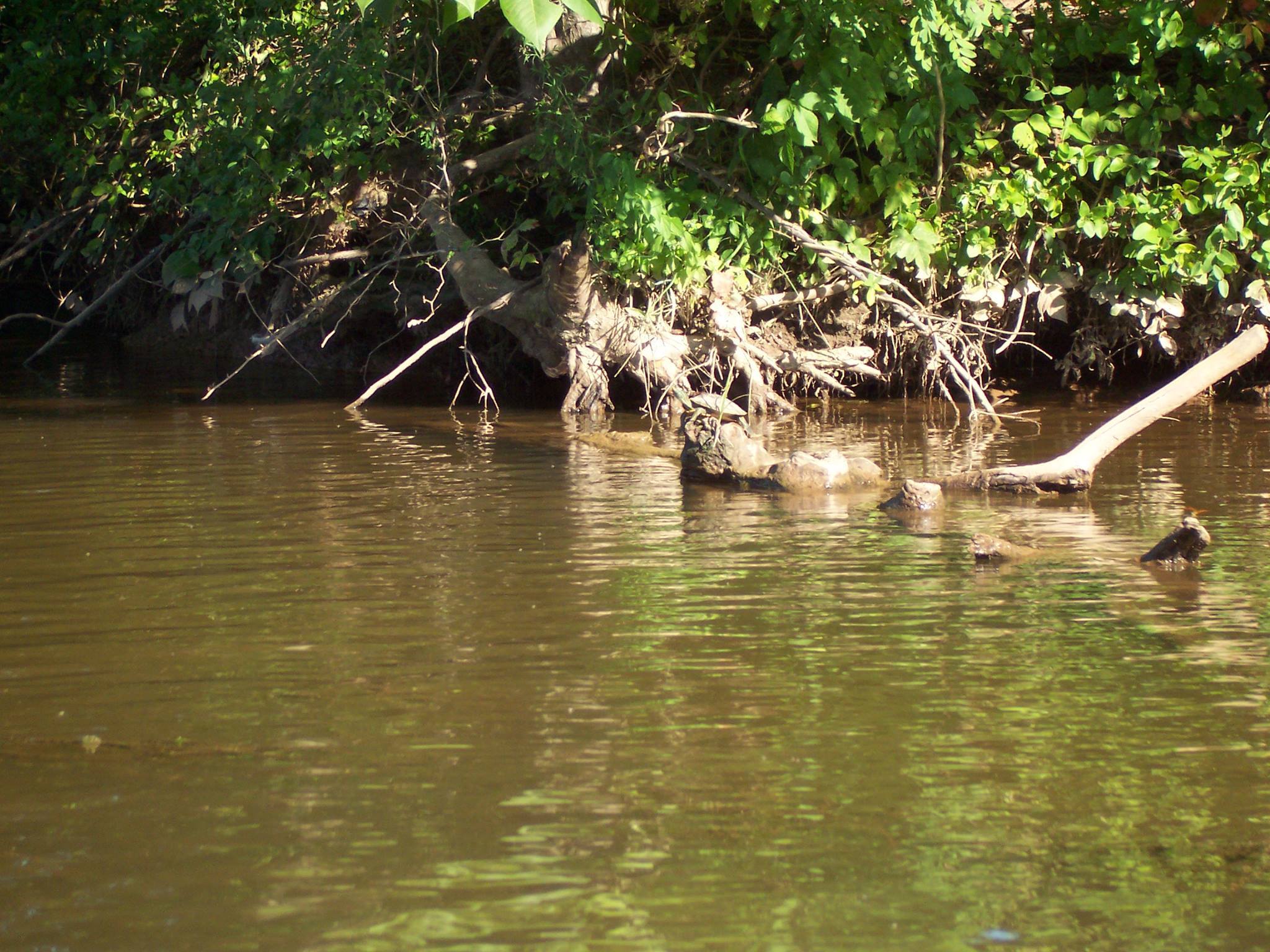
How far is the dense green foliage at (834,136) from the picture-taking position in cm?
877

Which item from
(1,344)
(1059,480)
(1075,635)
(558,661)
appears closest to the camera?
(558,661)

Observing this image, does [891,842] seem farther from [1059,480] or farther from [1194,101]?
[1194,101]

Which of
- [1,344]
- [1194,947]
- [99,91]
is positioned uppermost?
[99,91]

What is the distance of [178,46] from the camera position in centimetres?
1148

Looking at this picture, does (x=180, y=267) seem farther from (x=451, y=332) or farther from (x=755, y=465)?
(x=755, y=465)

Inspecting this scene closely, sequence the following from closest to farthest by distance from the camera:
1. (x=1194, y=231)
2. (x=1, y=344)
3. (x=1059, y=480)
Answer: (x=1059, y=480)
(x=1194, y=231)
(x=1, y=344)

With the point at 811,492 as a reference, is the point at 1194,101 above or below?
above

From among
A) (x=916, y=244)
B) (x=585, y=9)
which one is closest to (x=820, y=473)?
(x=916, y=244)

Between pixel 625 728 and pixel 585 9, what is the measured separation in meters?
→ 2.13

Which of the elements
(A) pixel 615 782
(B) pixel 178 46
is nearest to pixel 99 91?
(B) pixel 178 46

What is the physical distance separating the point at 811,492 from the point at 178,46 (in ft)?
23.5

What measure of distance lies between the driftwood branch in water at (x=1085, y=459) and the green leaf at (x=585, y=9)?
5.36m

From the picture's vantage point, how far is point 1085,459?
7.11 metres

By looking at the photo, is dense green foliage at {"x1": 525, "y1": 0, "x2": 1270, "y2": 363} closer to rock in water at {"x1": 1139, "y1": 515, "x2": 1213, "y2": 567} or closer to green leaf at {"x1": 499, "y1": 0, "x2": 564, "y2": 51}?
rock in water at {"x1": 1139, "y1": 515, "x2": 1213, "y2": 567}
